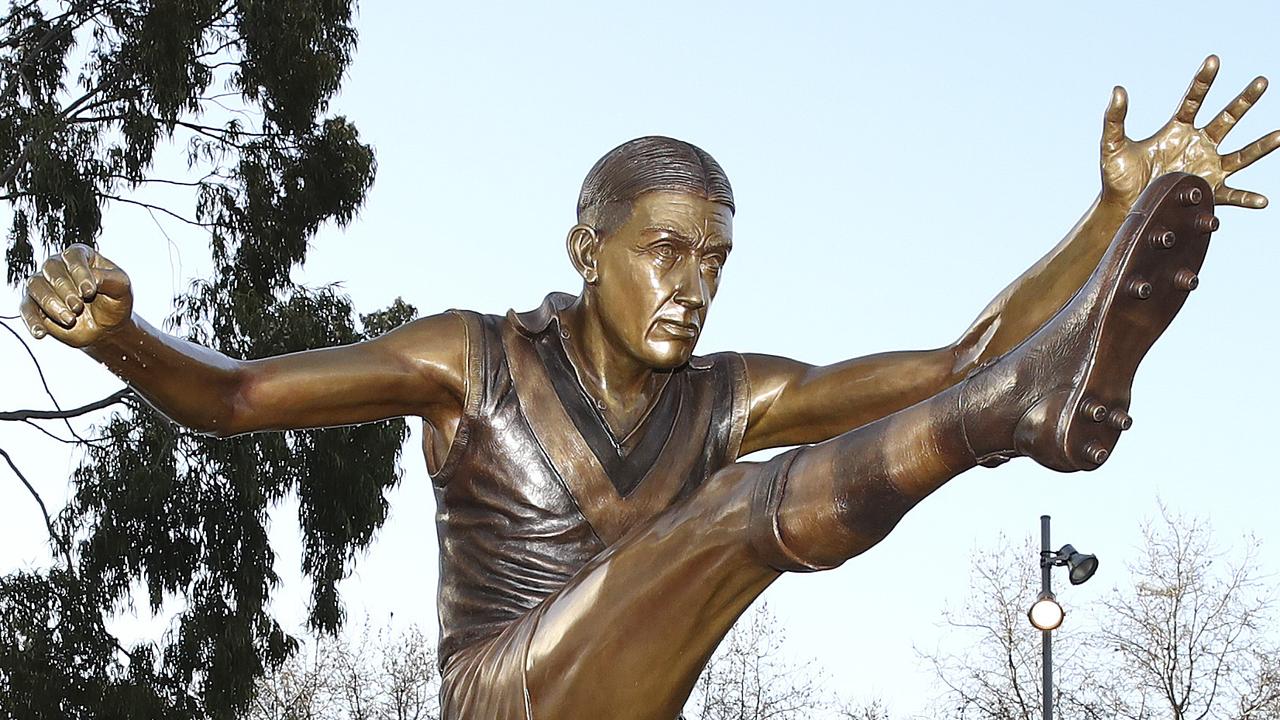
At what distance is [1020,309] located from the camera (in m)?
4.20

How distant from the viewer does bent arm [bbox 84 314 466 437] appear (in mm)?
3721

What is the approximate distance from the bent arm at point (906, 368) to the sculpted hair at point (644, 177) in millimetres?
541

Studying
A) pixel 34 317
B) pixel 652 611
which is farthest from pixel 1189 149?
pixel 34 317

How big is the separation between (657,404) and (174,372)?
1.17 meters

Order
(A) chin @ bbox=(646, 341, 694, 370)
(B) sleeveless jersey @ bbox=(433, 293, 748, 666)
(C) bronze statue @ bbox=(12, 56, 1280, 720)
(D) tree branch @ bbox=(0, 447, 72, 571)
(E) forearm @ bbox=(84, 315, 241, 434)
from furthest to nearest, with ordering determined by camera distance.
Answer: (D) tree branch @ bbox=(0, 447, 72, 571), (B) sleeveless jersey @ bbox=(433, 293, 748, 666), (A) chin @ bbox=(646, 341, 694, 370), (E) forearm @ bbox=(84, 315, 241, 434), (C) bronze statue @ bbox=(12, 56, 1280, 720)

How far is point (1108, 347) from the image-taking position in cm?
309

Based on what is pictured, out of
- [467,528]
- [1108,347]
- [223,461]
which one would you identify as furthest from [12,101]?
[1108,347]

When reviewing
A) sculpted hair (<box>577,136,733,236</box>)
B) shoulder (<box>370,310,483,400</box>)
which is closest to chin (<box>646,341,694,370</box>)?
sculpted hair (<box>577,136,733,236</box>)

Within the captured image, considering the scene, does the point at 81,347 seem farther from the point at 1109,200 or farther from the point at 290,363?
the point at 1109,200

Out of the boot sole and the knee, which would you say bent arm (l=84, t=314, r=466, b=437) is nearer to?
the knee

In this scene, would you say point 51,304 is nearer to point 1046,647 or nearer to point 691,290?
point 691,290

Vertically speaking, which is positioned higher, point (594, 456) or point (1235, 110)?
point (1235, 110)

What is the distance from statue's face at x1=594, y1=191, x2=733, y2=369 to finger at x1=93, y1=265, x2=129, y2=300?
111 cm

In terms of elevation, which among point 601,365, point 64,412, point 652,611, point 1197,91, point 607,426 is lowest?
point 652,611
